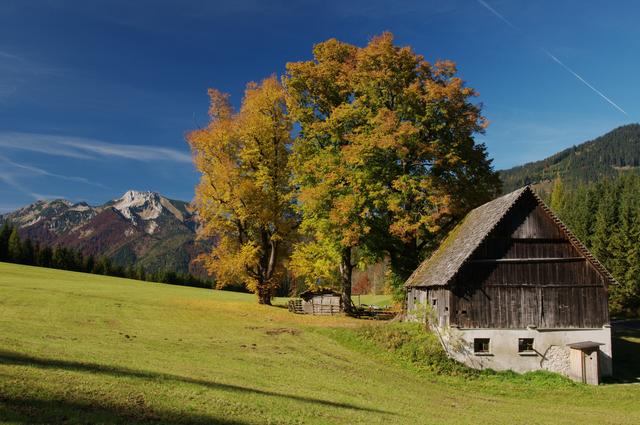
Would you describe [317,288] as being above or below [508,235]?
below

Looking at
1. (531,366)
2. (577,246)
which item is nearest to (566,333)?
(531,366)

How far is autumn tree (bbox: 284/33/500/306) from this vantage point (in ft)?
128

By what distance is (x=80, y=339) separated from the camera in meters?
24.8

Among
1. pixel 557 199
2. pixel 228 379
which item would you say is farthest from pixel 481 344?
pixel 557 199

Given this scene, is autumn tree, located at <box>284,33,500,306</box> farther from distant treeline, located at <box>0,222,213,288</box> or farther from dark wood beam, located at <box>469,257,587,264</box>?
distant treeline, located at <box>0,222,213,288</box>

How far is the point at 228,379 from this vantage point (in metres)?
19.7

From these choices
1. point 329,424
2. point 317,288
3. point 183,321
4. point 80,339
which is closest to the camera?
point 329,424

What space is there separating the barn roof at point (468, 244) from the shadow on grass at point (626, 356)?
6.31m

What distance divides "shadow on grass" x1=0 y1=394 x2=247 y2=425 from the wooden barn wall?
72.1 feet

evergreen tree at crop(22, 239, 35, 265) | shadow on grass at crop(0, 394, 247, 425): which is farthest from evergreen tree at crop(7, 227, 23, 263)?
shadow on grass at crop(0, 394, 247, 425)

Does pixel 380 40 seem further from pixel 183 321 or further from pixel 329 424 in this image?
pixel 329 424

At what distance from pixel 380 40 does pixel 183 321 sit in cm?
2822

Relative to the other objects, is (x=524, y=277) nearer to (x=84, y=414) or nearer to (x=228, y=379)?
(x=228, y=379)

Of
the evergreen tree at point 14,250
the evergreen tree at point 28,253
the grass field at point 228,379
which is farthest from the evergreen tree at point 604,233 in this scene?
the evergreen tree at point 14,250
